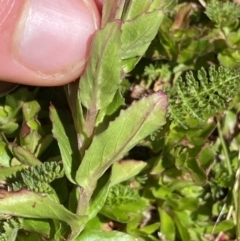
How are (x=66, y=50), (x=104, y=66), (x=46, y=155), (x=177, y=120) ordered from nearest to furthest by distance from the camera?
1. (x=104, y=66)
2. (x=66, y=50)
3. (x=177, y=120)
4. (x=46, y=155)

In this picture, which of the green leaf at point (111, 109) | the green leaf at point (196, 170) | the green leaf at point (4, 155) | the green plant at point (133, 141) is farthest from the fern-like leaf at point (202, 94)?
the green leaf at point (4, 155)

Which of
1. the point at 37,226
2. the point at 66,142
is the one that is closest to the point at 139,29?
the point at 66,142

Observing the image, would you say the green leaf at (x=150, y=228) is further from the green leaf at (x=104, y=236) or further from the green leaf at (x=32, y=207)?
the green leaf at (x=32, y=207)

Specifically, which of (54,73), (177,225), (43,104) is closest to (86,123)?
(54,73)

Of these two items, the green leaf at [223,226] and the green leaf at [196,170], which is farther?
the green leaf at [223,226]

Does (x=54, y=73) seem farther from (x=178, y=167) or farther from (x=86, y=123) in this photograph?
(x=178, y=167)

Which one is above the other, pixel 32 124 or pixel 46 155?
pixel 32 124

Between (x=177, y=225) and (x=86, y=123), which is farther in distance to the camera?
(x=177, y=225)
